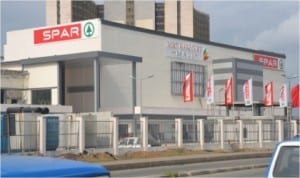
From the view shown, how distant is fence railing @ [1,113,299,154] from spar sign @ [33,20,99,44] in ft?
95.4

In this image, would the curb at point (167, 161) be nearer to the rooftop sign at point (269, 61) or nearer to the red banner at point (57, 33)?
the red banner at point (57, 33)

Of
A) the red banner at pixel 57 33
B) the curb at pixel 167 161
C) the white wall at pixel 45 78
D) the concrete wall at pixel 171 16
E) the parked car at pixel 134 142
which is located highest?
the concrete wall at pixel 171 16

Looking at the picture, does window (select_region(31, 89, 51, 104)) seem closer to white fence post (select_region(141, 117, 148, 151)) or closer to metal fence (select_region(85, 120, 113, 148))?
white fence post (select_region(141, 117, 148, 151))

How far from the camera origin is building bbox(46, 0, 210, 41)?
115375mm

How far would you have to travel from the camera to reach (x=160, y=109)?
7556 cm

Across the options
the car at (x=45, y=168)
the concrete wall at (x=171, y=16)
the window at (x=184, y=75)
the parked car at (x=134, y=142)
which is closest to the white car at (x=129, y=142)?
the parked car at (x=134, y=142)

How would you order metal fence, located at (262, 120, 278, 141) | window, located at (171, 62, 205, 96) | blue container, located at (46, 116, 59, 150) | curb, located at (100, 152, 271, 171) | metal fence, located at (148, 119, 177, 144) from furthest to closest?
window, located at (171, 62, 205, 96) → metal fence, located at (262, 120, 278, 141) → metal fence, located at (148, 119, 177, 144) → blue container, located at (46, 116, 59, 150) → curb, located at (100, 152, 271, 171)

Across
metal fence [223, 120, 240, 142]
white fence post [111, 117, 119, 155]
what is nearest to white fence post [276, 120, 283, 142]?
metal fence [223, 120, 240, 142]

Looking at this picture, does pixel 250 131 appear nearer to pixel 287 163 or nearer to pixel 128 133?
pixel 128 133

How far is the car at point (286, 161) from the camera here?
6.70 metres

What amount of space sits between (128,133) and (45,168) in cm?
3415

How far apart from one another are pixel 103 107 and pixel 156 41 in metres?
13.1

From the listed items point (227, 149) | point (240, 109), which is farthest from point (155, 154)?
point (240, 109)

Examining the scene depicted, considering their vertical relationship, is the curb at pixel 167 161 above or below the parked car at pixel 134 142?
below
